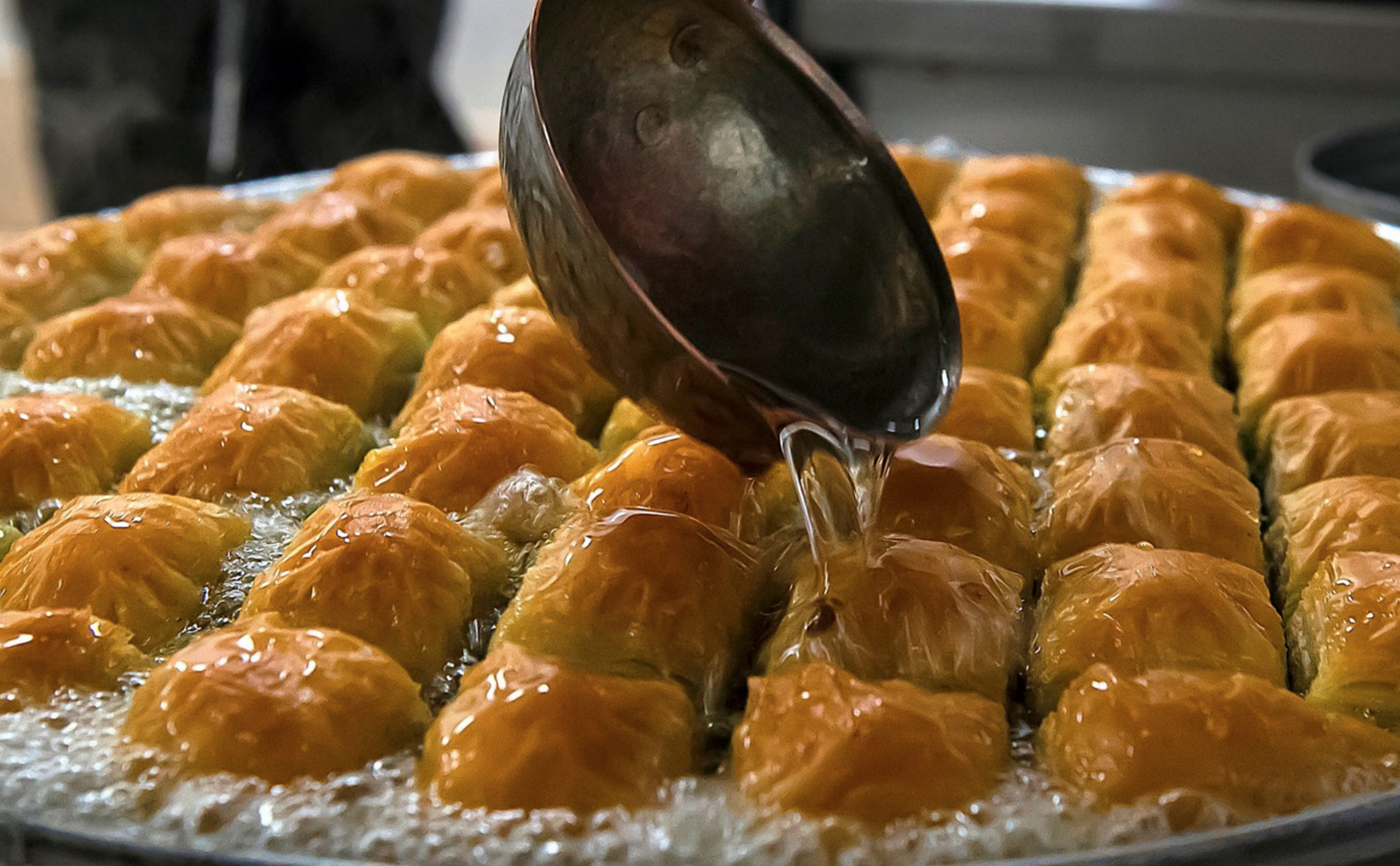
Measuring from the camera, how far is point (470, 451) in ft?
4.41

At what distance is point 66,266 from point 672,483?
1.15m

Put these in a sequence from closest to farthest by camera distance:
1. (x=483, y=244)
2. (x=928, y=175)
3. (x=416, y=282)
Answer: (x=416, y=282) < (x=483, y=244) < (x=928, y=175)

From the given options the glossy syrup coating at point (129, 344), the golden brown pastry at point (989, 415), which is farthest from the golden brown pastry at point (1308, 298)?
the glossy syrup coating at point (129, 344)

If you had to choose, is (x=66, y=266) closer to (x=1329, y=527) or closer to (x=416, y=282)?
(x=416, y=282)

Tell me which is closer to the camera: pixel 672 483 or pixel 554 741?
pixel 554 741

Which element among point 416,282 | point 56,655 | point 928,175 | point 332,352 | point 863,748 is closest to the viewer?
point 863,748

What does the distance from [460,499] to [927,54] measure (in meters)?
2.92

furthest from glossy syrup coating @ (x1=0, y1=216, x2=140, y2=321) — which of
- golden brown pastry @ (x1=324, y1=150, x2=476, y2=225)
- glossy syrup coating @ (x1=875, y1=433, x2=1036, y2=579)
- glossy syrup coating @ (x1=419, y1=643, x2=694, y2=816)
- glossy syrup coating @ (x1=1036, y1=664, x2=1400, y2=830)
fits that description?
glossy syrup coating @ (x1=1036, y1=664, x2=1400, y2=830)

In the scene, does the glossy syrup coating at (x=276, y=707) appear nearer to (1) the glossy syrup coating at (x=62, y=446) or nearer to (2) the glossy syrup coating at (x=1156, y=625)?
(1) the glossy syrup coating at (x=62, y=446)

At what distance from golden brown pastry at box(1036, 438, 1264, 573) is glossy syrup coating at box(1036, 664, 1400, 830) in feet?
0.80

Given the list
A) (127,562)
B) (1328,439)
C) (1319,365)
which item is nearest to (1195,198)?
(1319,365)

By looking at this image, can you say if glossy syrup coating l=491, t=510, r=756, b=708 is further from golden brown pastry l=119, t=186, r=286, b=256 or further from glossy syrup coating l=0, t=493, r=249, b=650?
golden brown pastry l=119, t=186, r=286, b=256

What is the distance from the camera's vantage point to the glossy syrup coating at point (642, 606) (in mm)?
1112

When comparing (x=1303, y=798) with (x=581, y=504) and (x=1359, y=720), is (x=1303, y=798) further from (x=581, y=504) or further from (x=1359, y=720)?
(x=581, y=504)
